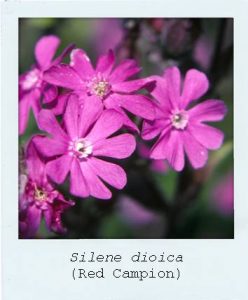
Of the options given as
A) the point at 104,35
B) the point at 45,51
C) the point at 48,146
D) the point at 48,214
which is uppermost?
the point at 104,35

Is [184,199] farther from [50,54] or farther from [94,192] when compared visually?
[50,54]

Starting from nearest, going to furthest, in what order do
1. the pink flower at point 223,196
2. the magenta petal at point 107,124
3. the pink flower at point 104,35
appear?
the magenta petal at point 107,124
the pink flower at point 104,35
the pink flower at point 223,196

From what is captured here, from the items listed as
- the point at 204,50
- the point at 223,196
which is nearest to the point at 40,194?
the point at 204,50

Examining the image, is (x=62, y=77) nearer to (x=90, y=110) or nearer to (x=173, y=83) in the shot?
(x=90, y=110)

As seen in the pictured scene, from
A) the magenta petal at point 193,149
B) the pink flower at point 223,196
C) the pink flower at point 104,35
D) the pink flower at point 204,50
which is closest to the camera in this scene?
the magenta petal at point 193,149

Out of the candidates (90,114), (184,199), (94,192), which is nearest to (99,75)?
(90,114)

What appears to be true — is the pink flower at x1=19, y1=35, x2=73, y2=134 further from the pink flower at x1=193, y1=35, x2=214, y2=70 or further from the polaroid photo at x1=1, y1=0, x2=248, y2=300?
the pink flower at x1=193, y1=35, x2=214, y2=70

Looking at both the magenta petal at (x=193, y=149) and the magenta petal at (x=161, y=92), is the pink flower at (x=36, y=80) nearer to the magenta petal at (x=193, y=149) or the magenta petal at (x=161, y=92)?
the magenta petal at (x=161, y=92)

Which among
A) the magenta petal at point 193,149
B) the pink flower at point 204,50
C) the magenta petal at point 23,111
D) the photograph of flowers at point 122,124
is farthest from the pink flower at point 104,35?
the magenta petal at point 193,149
